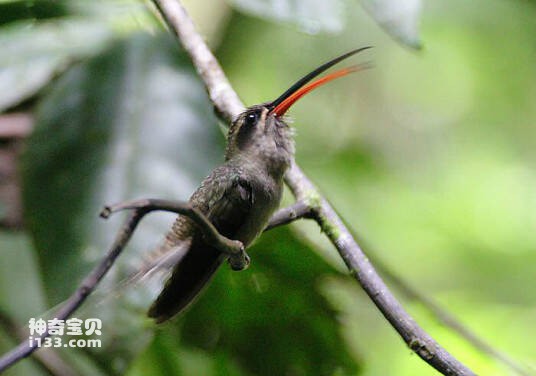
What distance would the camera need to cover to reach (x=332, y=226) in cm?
228

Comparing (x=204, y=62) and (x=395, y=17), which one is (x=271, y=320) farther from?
(x=395, y=17)

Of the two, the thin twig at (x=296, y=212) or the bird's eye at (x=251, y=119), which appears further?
the bird's eye at (x=251, y=119)

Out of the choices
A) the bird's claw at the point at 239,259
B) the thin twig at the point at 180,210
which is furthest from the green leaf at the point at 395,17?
the thin twig at the point at 180,210

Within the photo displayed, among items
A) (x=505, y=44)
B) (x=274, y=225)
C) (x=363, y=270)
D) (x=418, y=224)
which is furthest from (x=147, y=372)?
(x=505, y=44)

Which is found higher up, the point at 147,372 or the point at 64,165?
the point at 64,165

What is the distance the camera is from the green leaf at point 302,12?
2961mm

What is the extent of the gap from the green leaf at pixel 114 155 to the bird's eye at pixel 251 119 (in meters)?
0.29

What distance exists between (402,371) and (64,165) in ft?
6.90

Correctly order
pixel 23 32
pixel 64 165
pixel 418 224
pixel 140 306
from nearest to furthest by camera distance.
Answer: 1. pixel 140 306
2. pixel 64 165
3. pixel 23 32
4. pixel 418 224

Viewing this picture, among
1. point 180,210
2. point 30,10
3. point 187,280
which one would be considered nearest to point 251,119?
point 187,280

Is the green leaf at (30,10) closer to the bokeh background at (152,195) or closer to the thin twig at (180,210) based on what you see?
the bokeh background at (152,195)

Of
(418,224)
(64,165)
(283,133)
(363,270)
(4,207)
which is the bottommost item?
(418,224)

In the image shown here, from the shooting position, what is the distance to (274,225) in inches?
97.9

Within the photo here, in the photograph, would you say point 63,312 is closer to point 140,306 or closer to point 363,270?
point 363,270
